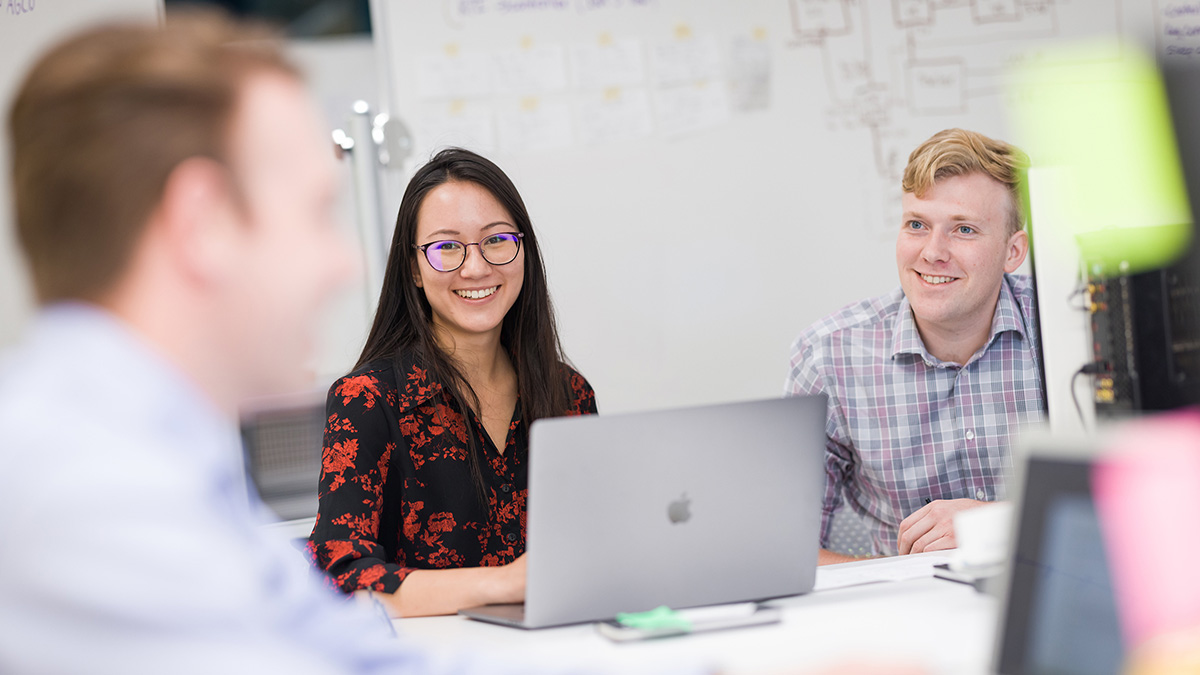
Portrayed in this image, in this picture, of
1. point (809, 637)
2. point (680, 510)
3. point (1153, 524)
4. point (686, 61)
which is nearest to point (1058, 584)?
point (1153, 524)

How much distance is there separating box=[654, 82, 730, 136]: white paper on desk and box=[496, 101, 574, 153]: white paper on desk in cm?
29

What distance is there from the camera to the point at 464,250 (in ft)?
6.41

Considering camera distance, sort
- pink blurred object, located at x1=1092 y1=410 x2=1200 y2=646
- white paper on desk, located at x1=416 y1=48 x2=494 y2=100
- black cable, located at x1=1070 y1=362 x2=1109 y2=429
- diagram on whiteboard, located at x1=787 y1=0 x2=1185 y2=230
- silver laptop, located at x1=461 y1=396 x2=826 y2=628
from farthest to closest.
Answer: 1. diagram on whiteboard, located at x1=787 y1=0 x2=1185 y2=230
2. white paper on desk, located at x1=416 y1=48 x2=494 y2=100
3. black cable, located at x1=1070 y1=362 x2=1109 y2=429
4. silver laptop, located at x1=461 y1=396 x2=826 y2=628
5. pink blurred object, located at x1=1092 y1=410 x2=1200 y2=646

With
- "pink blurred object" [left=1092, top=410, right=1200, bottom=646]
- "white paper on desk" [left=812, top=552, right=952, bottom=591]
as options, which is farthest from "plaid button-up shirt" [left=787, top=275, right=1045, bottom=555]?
"pink blurred object" [left=1092, top=410, right=1200, bottom=646]

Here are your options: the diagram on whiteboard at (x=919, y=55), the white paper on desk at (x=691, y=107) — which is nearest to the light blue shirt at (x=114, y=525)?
the white paper on desk at (x=691, y=107)

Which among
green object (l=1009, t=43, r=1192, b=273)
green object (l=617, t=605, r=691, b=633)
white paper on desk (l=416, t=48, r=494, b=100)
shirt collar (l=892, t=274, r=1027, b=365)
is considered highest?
white paper on desk (l=416, t=48, r=494, b=100)

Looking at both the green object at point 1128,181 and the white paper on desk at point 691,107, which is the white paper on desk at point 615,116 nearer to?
the white paper on desk at point 691,107

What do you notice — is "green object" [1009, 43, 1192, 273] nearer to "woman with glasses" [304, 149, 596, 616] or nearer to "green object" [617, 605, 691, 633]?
"green object" [617, 605, 691, 633]

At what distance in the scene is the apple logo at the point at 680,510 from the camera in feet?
4.17

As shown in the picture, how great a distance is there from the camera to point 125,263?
0.70 m

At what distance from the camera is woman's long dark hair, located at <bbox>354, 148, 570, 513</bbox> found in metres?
1.93

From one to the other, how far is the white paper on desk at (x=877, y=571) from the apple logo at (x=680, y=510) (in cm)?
28

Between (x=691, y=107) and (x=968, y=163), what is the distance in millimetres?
1228

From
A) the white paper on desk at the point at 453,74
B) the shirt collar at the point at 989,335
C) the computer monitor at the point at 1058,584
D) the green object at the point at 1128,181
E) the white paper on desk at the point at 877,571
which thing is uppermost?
the white paper on desk at the point at 453,74
